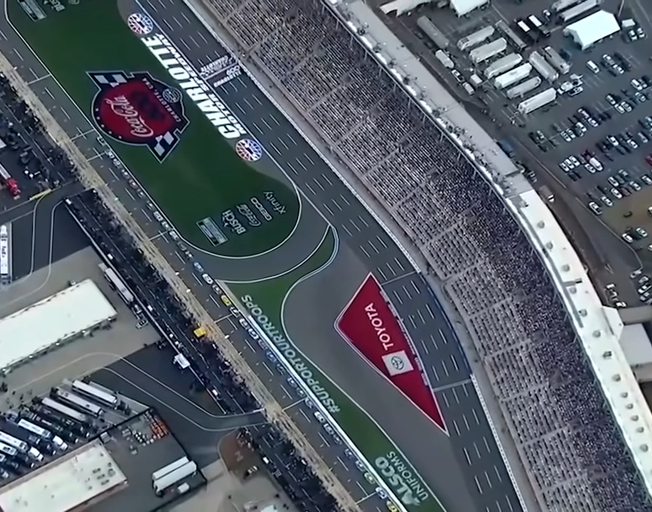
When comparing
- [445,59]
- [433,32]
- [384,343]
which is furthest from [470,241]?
[433,32]

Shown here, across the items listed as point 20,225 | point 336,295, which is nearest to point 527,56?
point 336,295

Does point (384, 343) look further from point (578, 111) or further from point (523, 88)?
point (578, 111)

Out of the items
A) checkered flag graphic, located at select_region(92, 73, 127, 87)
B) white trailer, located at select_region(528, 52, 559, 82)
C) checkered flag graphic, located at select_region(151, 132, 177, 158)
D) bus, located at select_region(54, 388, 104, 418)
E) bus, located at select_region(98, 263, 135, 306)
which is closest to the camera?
bus, located at select_region(54, 388, 104, 418)

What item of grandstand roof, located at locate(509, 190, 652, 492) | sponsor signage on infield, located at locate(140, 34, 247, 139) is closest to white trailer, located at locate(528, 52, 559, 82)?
grandstand roof, located at locate(509, 190, 652, 492)

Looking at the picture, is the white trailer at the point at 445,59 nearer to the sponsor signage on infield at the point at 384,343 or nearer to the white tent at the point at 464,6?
the white tent at the point at 464,6

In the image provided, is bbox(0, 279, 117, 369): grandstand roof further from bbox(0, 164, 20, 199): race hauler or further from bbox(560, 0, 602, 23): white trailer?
bbox(560, 0, 602, 23): white trailer

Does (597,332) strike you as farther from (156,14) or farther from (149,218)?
(156,14)

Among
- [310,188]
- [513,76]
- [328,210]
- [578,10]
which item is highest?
[310,188]
